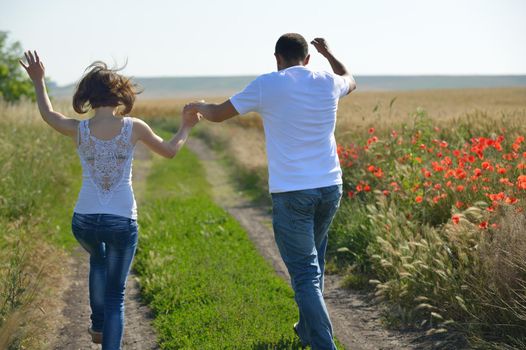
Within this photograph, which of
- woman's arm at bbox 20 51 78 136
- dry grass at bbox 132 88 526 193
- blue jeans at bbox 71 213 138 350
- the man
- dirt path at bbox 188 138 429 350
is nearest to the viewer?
blue jeans at bbox 71 213 138 350

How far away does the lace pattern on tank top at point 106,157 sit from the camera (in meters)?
5.16

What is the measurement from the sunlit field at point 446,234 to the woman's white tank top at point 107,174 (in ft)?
9.69

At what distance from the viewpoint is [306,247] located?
17.6 feet

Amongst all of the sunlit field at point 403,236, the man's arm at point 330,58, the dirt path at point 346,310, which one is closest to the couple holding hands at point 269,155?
the man's arm at point 330,58

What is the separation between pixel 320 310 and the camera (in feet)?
17.6

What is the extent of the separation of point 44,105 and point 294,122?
6.05ft

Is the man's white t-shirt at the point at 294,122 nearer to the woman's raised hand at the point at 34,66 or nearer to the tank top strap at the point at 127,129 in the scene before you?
the tank top strap at the point at 127,129

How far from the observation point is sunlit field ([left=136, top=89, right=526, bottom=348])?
20.6 ft

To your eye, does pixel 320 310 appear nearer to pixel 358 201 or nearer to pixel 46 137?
pixel 358 201

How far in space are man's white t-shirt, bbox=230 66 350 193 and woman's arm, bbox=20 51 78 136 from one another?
1208 millimetres

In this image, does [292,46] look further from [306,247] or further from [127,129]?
[306,247]

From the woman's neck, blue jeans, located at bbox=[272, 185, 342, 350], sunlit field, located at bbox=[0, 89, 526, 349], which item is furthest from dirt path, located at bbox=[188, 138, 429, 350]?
the woman's neck

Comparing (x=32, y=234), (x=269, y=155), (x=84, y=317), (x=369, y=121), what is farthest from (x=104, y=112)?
(x=369, y=121)

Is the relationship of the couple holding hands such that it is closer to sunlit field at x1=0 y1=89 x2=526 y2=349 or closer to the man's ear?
the man's ear
